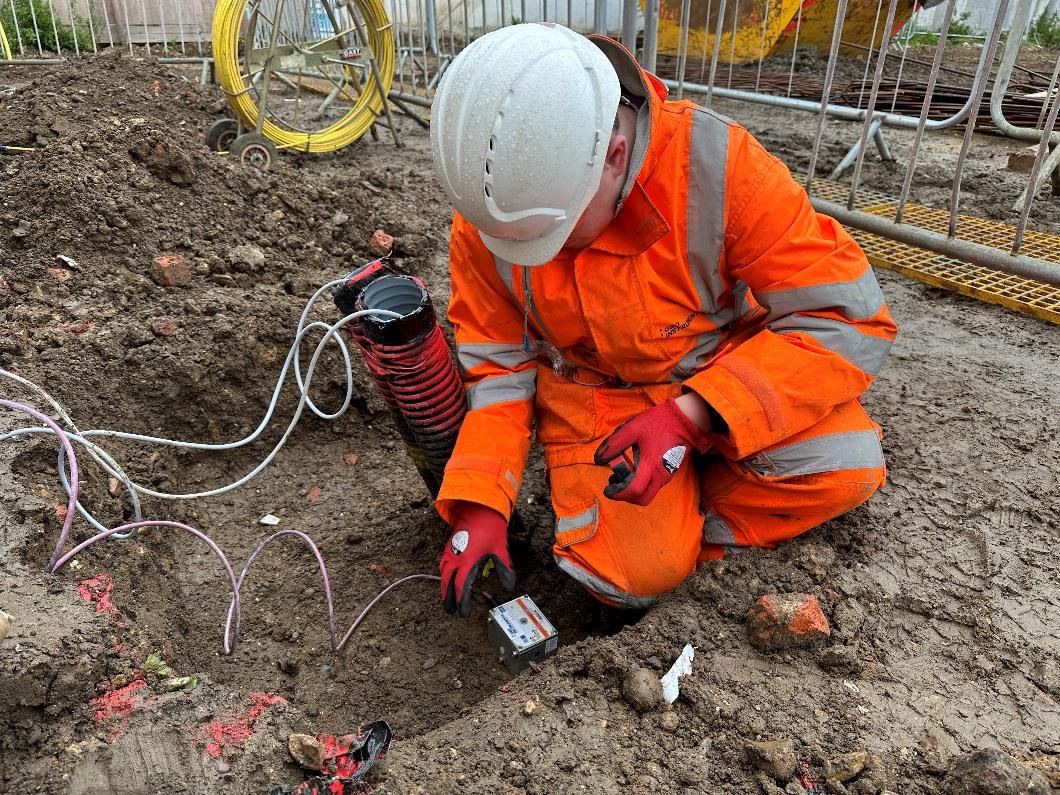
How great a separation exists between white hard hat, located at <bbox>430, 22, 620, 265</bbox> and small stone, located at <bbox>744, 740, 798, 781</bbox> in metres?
1.10

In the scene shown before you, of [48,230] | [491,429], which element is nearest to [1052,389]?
[491,429]

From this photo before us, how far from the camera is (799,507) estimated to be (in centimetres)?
206

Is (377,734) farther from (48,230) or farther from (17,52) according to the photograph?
(17,52)

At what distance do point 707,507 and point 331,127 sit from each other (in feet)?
14.5

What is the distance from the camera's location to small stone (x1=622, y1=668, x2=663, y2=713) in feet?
5.47

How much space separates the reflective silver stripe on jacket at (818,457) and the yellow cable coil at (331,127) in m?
4.10

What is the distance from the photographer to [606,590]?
216cm

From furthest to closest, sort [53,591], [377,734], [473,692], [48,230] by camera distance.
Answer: [48,230] → [473,692] → [53,591] → [377,734]

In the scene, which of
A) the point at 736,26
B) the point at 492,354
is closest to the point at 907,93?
the point at 736,26

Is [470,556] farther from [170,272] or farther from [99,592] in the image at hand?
[170,272]

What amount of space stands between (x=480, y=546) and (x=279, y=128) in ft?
14.2

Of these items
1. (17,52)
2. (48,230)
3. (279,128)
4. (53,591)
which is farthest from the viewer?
(17,52)

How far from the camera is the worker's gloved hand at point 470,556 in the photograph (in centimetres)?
192

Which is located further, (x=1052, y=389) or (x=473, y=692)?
(x=1052, y=389)
